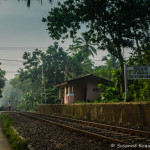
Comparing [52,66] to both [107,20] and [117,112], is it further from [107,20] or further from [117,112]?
[117,112]

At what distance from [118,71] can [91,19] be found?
8614 millimetres

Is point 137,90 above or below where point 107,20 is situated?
below

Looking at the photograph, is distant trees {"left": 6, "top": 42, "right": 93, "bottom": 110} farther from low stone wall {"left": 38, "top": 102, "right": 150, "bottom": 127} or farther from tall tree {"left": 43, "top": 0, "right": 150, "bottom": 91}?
low stone wall {"left": 38, "top": 102, "right": 150, "bottom": 127}

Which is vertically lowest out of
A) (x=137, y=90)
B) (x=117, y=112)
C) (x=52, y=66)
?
(x=117, y=112)

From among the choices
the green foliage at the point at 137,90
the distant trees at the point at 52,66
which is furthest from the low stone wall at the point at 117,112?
the distant trees at the point at 52,66

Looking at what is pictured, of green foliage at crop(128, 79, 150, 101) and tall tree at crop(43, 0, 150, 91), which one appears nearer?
green foliage at crop(128, 79, 150, 101)

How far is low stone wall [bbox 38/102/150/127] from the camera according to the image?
9.24 meters

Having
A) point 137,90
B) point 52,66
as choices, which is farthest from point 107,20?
point 52,66

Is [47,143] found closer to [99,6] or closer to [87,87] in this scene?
[99,6]

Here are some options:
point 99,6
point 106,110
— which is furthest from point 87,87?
point 106,110

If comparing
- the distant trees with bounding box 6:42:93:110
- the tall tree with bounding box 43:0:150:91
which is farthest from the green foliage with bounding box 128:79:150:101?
the distant trees with bounding box 6:42:93:110

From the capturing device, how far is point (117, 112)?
11234mm

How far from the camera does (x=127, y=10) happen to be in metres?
20.0

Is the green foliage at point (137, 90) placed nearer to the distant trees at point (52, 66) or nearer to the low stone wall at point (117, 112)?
the low stone wall at point (117, 112)
